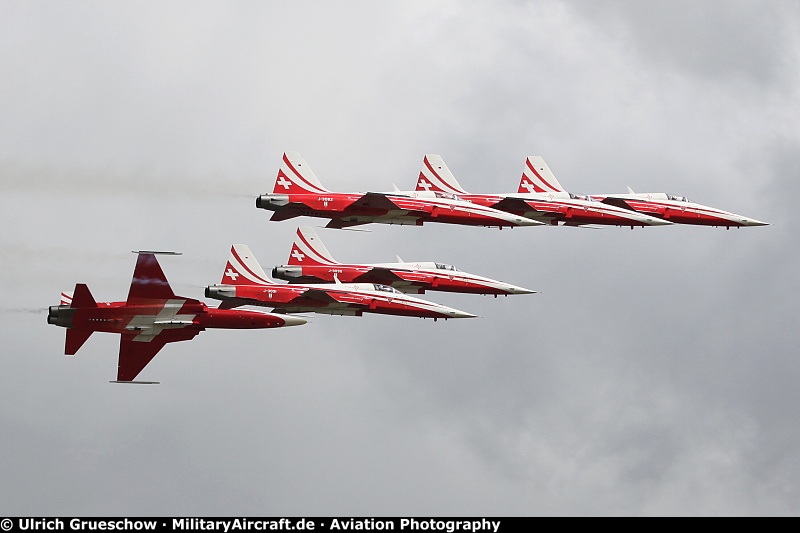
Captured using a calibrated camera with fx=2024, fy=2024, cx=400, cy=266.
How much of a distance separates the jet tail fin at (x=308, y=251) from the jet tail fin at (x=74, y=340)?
50.6 feet

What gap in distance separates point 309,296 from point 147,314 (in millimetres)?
9572

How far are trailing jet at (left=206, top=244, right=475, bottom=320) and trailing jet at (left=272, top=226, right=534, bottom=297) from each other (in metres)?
2.36

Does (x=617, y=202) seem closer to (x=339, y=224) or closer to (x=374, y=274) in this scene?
(x=374, y=274)

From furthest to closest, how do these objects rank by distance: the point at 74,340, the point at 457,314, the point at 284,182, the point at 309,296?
1. the point at 457,314
2. the point at 284,182
3. the point at 309,296
4. the point at 74,340

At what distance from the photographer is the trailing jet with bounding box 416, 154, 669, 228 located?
122 meters

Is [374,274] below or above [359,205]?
below

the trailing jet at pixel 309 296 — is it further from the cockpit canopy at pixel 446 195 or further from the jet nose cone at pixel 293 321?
the cockpit canopy at pixel 446 195

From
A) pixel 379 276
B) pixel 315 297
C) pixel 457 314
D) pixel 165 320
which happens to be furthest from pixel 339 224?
pixel 165 320

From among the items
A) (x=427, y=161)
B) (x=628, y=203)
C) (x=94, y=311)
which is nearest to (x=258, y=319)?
(x=94, y=311)

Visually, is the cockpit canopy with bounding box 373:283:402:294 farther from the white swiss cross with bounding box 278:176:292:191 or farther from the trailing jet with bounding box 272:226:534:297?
the white swiss cross with bounding box 278:176:292:191

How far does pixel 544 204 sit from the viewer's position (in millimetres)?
122812

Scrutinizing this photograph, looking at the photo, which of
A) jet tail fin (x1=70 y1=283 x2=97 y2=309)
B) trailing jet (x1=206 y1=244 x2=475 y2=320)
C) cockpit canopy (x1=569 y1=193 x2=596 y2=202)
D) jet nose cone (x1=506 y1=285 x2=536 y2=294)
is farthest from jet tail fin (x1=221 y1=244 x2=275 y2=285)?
cockpit canopy (x1=569 y1=193 x2=596 y2=202)
